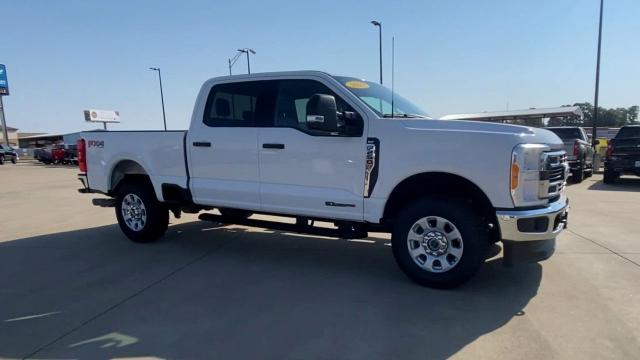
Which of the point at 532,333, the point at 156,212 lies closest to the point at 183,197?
the point at 156,212

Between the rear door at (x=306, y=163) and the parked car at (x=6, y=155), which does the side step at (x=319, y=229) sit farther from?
the parked car at (x=6, y=155)

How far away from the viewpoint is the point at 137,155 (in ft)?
20.5

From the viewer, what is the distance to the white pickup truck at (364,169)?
13.3 ft

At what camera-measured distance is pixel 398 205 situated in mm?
4715

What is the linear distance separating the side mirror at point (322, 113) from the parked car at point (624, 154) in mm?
11997

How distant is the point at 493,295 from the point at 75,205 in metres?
9.73

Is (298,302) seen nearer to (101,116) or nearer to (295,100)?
(295,100)

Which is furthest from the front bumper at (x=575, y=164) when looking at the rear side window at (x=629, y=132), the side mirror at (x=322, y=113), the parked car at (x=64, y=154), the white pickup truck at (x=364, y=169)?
the parked car at (x=64, y=154)

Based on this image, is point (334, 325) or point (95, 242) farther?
point (95, 242)

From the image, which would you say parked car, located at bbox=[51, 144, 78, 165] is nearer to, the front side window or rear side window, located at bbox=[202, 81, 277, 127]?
rear side window, located at bbox=[202, 81, 277, 127]

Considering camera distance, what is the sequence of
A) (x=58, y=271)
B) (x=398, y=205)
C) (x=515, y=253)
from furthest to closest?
(x=58, y=271)
(x=398, y=205)
(x=515, y=253)

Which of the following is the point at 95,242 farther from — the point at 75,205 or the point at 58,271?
the point at 75,205

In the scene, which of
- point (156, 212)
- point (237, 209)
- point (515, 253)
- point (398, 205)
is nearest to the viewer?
point (515, 253)

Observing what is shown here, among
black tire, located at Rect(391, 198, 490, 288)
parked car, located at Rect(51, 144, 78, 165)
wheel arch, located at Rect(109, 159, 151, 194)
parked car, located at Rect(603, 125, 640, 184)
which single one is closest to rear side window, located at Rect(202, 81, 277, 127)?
wheel arch, located at Rect(109, 159, 151, 194)
